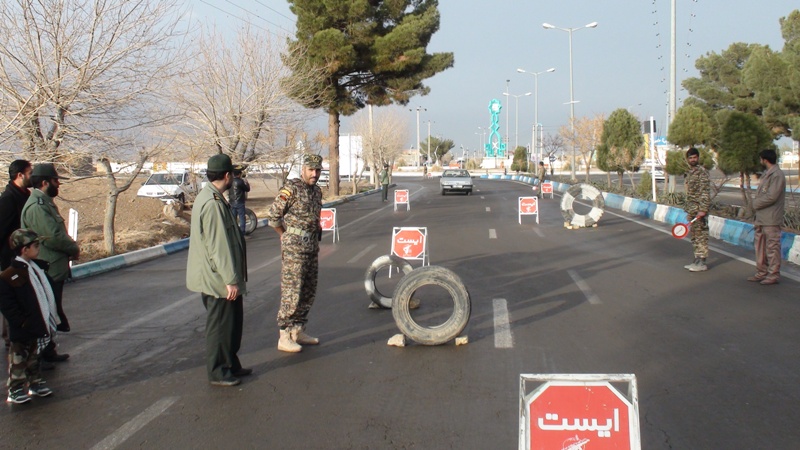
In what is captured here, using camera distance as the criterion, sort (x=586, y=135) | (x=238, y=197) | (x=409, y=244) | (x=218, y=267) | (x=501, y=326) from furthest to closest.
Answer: (x=586, y=135) < (x=238, y=197) < (x=409, y=244) < (x=501, y=326) < (x=218, y=267)

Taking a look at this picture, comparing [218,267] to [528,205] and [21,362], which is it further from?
[528,205]

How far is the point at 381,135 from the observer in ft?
187

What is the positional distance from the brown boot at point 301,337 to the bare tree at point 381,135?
43360 mm

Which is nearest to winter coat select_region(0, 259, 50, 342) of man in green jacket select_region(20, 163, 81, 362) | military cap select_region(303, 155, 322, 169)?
man in green jacket select_region(20, 163, 81, 362)

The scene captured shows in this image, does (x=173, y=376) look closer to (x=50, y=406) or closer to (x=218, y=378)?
(x=218, y=378)

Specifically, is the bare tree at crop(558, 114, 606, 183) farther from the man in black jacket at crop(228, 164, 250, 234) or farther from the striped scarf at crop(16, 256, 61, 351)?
the striped scarf at crop(16, 256, 61, 351)

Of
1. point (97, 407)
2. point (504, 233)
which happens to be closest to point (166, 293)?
point (97, 407)

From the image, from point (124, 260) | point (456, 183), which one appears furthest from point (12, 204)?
point (456, 183)

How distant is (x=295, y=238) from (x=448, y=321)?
1713 millimetres

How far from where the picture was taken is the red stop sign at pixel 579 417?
3152 millimetres

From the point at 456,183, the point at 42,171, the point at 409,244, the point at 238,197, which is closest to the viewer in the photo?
the point at 42,171

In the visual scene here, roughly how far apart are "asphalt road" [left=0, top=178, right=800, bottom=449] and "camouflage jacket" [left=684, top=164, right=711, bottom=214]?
107 centimetres

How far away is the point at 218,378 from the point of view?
591cm

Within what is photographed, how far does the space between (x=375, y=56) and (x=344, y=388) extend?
31353mm
